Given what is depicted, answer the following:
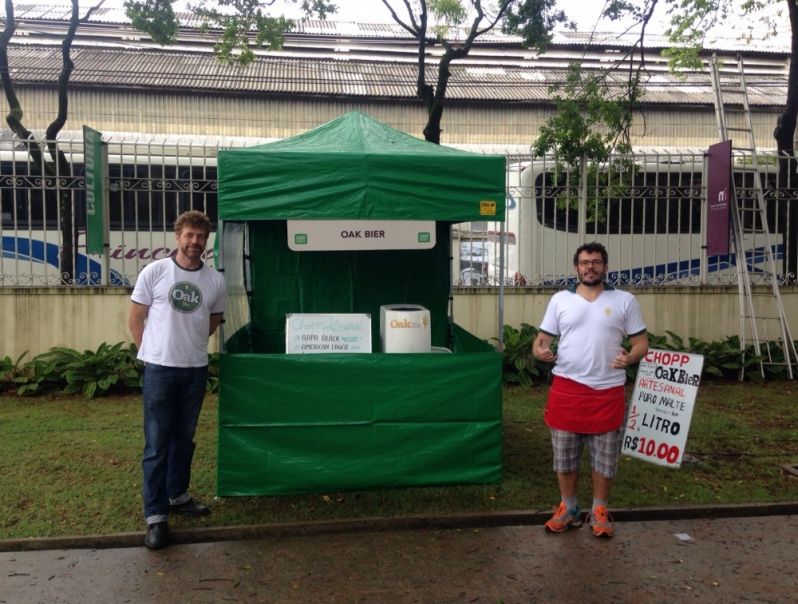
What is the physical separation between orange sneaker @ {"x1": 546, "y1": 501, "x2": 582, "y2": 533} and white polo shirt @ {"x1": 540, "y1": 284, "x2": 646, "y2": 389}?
86cm

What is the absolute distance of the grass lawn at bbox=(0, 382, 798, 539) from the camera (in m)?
5.26

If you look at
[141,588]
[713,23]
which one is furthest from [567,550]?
[713,23]

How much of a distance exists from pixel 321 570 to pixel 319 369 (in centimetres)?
126

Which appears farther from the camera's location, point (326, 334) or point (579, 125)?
point (579, 125)

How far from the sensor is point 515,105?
21.8 metres

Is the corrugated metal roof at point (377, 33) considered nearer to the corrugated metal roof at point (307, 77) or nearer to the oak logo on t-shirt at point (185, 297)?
the corrugated metal roof at point (307, 77)

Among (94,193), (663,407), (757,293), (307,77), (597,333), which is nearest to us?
(597,333)

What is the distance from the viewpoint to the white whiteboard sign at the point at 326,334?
5375 mm

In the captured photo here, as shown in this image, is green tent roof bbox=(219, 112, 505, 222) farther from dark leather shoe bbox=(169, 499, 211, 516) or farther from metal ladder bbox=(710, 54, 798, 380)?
metal ladder bbox=(710, 54, 798, 380)

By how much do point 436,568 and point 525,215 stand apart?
763 cm

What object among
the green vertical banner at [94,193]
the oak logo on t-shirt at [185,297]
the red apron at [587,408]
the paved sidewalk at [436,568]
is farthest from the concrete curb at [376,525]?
the green vertical banner at [94,193]

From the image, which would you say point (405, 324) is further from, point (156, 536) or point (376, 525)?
point (156, 536)

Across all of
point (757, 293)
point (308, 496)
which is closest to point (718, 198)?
point (757, 293)

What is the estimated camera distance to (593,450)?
194 inches
